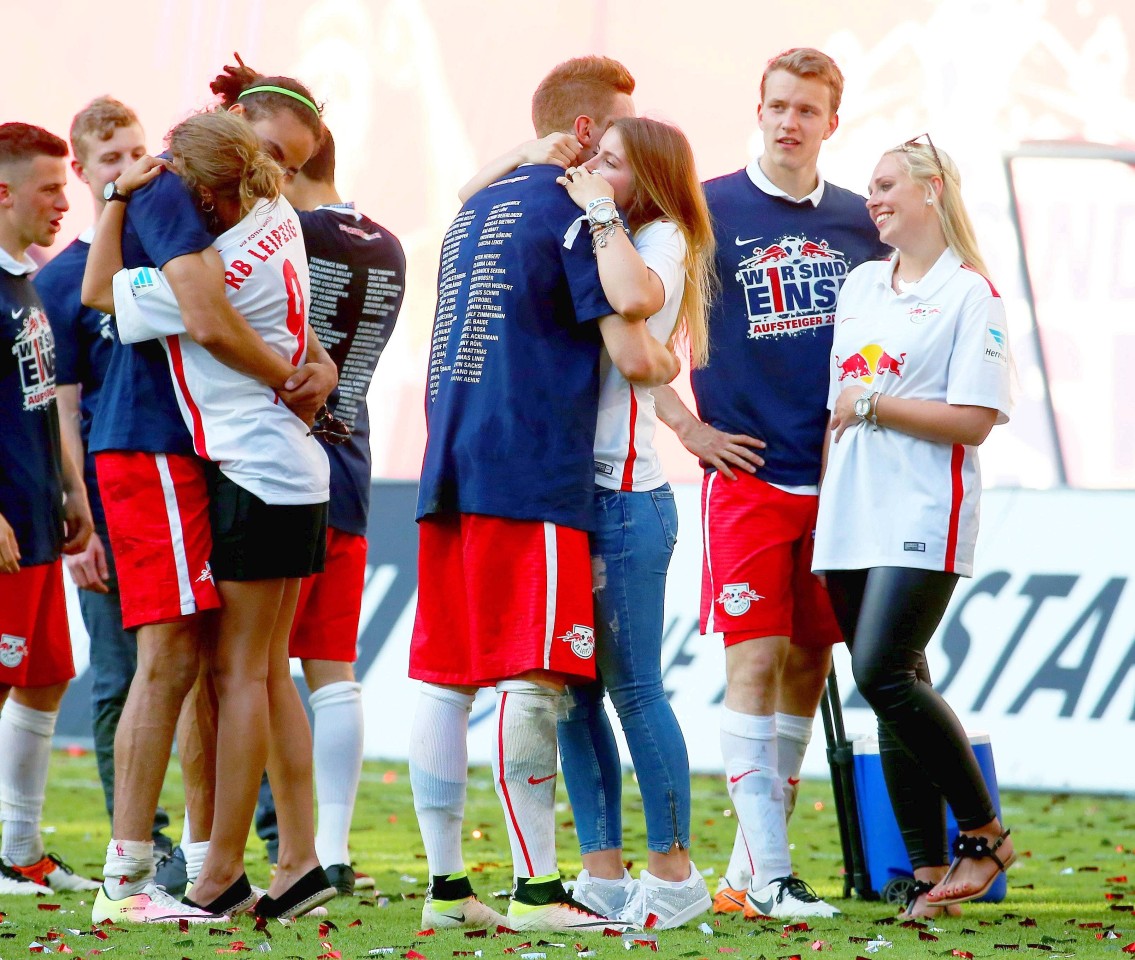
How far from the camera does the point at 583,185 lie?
11.9ft

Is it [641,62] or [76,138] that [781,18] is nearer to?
[641,62]

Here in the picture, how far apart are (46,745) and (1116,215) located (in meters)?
6.80

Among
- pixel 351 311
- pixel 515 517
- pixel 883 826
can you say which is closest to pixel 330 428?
pixel 351 311

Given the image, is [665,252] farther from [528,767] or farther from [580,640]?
[528,767]

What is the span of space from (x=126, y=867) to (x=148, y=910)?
0.11m

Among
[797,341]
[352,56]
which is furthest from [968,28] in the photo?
[797,341]

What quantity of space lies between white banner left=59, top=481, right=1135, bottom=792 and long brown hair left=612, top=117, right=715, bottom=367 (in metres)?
3.89

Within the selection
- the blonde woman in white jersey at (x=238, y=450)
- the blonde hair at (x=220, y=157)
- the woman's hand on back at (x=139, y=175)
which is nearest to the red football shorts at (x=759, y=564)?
the blonde woman in white jersey at (x=238, y=450)

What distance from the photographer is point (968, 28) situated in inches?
380

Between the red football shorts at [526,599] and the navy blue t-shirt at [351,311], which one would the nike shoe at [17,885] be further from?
the red football shorts at [526,599]

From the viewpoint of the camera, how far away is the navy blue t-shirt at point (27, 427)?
4395 millimetres

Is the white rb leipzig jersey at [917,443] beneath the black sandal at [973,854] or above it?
above

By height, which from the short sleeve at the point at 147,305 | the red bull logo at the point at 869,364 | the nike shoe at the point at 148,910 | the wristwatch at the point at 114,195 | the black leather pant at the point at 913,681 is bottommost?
the nike shoe at the point at 148,910

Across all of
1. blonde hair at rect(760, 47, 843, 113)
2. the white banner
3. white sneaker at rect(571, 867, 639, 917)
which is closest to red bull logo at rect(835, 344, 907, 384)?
blonde hair at rect(760, 47, 843, 113)
